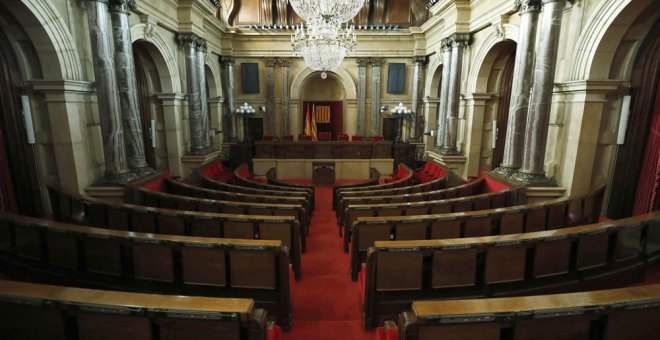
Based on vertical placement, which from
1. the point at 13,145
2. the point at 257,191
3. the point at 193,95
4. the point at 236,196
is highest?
the point at 193,95

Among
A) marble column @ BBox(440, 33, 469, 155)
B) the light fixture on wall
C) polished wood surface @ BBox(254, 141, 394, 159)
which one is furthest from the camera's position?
the light fixture on wall

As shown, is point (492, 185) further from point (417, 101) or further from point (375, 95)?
point (375, 95)

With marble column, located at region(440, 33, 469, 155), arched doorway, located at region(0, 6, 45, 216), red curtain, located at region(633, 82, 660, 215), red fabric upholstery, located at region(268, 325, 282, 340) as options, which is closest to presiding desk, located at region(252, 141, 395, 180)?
marble column, located at region(440, 33, 469, 155)

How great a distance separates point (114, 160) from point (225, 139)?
24.4ft

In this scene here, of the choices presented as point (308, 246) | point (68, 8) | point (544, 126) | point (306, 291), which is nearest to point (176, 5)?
point (68, 8)

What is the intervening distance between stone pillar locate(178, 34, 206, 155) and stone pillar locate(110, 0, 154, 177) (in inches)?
115

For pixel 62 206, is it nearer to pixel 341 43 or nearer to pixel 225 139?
pixel 341 43

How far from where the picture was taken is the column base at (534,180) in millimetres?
6000

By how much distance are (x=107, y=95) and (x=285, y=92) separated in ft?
29.6

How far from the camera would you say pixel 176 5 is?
360 inches

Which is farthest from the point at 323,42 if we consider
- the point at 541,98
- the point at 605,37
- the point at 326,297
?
the point at 326,297

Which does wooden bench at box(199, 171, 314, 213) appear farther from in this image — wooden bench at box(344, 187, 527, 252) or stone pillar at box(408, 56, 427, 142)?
stone pillar at box(408, 56, 427, 142)

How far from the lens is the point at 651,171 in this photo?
210 inches

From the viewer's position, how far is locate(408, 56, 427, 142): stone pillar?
13.5 metres
